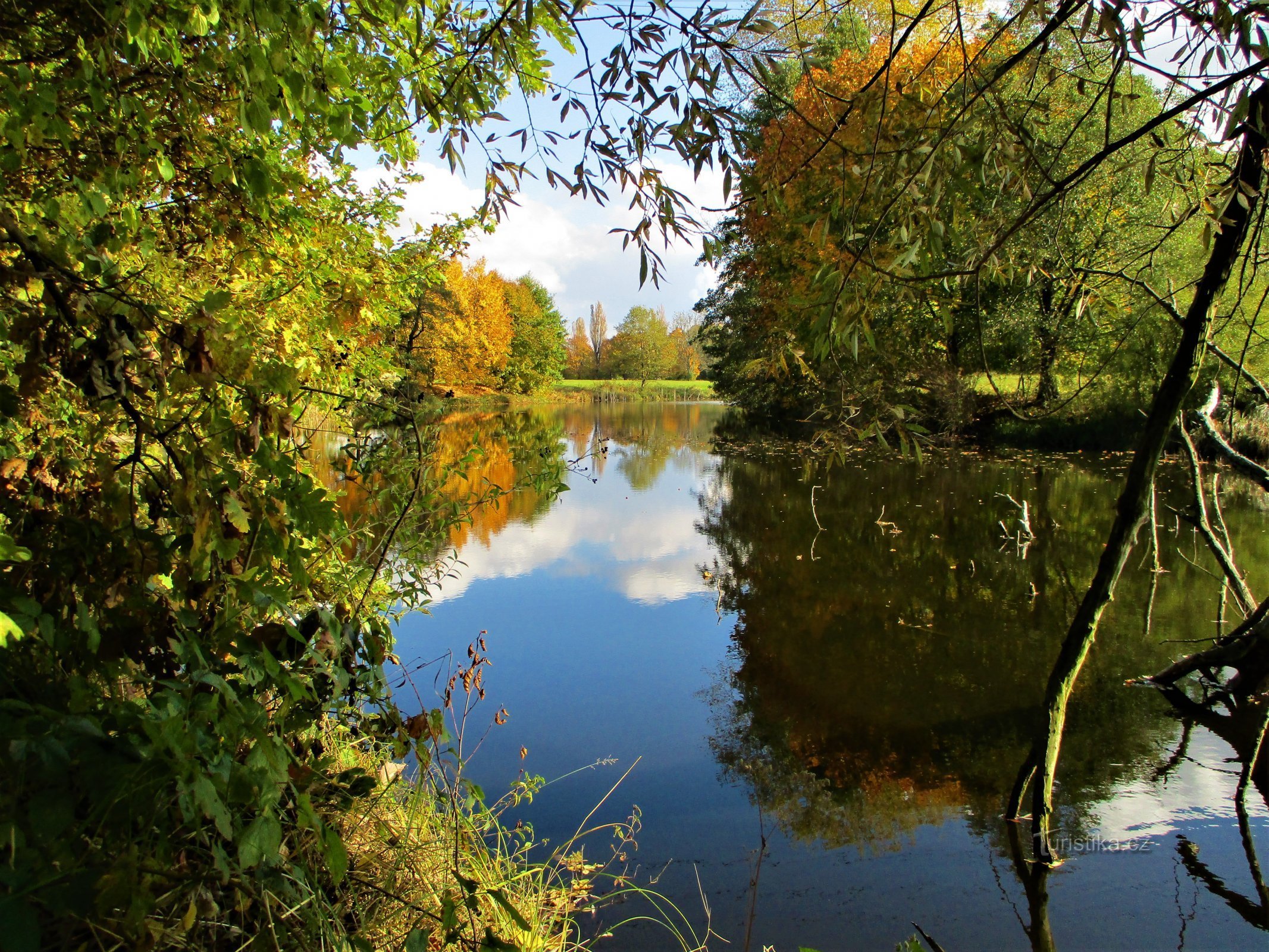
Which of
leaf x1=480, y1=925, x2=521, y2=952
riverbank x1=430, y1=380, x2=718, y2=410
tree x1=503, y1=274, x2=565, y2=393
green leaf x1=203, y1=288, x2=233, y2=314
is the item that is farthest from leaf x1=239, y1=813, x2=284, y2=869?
tree x1=503, y1=274, x2=565, y2=393

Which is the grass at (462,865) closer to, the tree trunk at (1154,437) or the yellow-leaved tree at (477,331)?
the tree trunk at (1154,437)

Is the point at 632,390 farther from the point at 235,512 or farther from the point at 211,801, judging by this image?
the point at 211,801

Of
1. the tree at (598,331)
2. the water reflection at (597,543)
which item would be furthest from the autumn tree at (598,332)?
the water reflection at (597,543)

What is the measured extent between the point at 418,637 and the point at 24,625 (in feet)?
19.0

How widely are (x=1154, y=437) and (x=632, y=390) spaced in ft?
197

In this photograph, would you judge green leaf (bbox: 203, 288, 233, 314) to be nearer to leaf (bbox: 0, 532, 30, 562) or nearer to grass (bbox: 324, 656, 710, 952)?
leaf (bbox: 0, 532, 30, 562)

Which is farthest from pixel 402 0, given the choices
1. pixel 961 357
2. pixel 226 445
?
pixel 961 357

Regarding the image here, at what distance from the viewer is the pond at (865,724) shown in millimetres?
3391

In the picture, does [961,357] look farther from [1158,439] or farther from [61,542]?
[61,542]

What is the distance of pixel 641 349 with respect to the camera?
6825cm

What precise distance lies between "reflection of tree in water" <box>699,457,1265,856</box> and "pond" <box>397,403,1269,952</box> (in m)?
0.02

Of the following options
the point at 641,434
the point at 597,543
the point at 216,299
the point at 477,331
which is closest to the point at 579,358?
the point at 477,331

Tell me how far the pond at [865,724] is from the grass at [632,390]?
136 feet

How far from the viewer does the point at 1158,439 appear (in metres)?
2.58
